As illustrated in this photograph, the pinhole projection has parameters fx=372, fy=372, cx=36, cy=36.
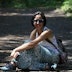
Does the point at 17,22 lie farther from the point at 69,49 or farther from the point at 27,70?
the point at 27,70

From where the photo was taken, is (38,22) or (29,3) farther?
(29,3)

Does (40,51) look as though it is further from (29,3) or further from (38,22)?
(29,3)

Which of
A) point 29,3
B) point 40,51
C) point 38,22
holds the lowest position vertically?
point 40,51

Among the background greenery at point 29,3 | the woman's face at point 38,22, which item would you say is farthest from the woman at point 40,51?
the background greenery at point 29,3

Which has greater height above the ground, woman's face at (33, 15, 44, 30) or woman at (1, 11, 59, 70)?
woman's face at (33, 15, 44, 30)

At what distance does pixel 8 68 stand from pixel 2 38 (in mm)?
7817

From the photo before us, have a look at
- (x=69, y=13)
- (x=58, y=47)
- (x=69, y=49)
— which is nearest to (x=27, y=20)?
(x=69, y=13)

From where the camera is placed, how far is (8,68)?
20.7 feet

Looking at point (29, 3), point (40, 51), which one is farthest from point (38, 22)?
point (29, 3)

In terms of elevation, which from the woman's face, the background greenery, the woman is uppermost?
the background greenery

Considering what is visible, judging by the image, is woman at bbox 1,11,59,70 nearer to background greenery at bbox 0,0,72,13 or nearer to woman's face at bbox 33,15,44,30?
woman's face at bbox 33,15,44,30

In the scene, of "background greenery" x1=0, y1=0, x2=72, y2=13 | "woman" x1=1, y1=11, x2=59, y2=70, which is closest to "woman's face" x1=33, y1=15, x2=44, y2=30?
"woman" x1=1, y1=11, x2=59, y2=70

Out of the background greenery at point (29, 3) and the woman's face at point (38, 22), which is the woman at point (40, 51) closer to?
the woman's face at point (38, 22)

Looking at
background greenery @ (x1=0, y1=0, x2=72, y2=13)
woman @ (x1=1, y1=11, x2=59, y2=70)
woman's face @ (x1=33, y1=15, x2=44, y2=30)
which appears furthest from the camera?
background greenery @ (x1=0, y1=0, x2=72, y2=13)
